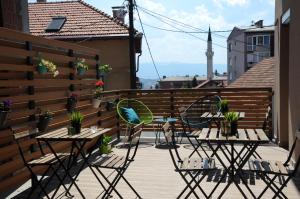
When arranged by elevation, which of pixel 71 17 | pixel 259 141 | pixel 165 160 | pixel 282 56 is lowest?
pixel 165 160

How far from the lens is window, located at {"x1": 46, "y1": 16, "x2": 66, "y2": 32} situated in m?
17.6

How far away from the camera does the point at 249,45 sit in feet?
147

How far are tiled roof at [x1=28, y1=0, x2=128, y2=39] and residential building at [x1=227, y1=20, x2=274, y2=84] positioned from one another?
2560cm

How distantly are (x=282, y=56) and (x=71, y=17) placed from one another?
12.8 metres

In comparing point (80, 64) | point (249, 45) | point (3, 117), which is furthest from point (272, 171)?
point (249, 45)

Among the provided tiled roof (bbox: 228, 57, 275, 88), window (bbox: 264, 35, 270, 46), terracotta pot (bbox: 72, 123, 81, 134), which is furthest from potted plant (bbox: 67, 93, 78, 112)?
window (bbox: 264, 35, 270, 46)

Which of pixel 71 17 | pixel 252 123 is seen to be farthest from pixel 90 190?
pixel 71 17

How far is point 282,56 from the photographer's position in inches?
291

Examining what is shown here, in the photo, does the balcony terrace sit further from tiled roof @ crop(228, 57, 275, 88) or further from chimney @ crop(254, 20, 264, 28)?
chimney @ crop(254, 20, 264, 28)

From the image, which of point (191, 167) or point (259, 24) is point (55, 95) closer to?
point (191, 167)

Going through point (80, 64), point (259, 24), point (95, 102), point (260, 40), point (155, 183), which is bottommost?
point (155, 183)

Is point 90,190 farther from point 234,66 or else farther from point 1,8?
point 234,66

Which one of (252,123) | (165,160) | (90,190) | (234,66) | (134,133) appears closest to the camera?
(134,133)

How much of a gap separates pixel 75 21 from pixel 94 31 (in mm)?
1521
